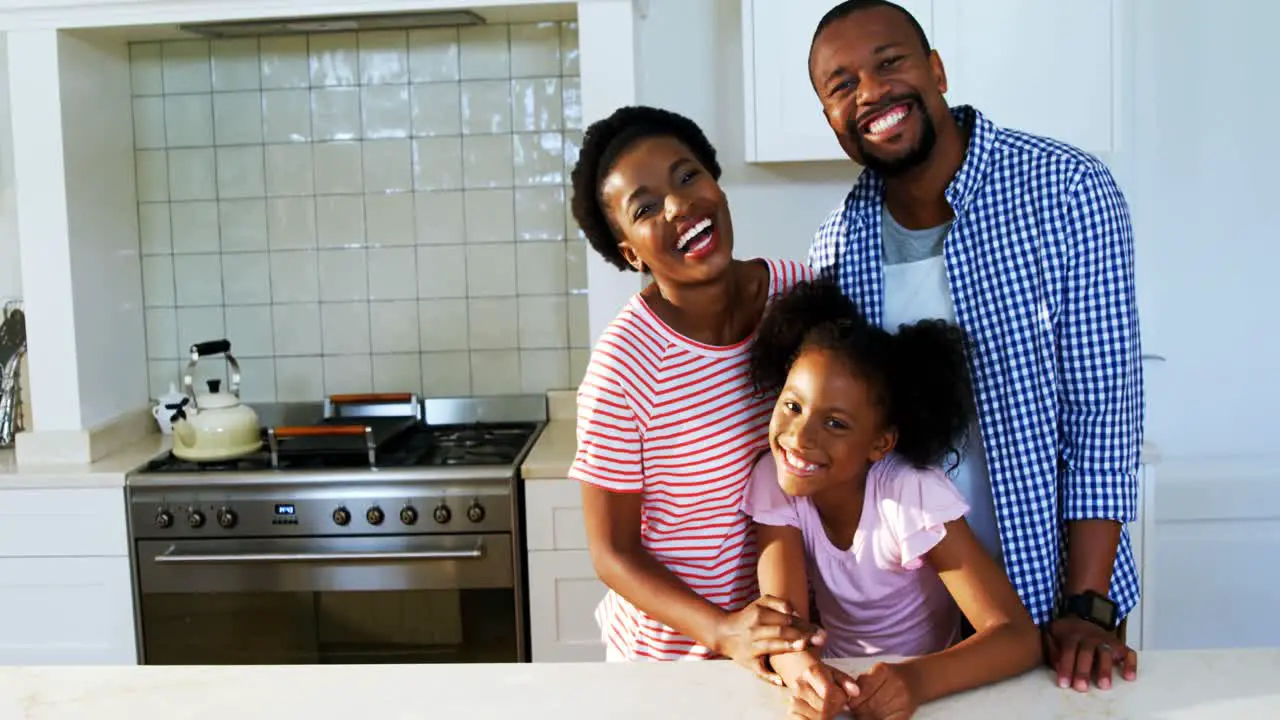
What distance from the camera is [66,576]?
8.79ft

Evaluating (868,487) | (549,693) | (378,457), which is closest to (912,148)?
(868,487)

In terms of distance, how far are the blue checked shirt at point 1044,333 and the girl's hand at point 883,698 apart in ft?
1.28

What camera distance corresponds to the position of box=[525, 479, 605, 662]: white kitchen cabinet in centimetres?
259

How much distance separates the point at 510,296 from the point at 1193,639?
6.23ft

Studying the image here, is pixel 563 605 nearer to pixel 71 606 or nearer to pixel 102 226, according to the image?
pixel 71 606

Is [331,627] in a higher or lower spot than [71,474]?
lower

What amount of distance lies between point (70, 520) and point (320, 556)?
1.90 feet

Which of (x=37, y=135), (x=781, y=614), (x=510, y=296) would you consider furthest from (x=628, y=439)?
(x=37, y=135)

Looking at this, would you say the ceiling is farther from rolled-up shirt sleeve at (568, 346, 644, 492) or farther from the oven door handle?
rolled-up shirt sleeve at (568, 346, 644, 492)

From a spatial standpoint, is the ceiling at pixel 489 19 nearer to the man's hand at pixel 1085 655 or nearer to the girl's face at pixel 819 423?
the girl's face at pixel 819 423

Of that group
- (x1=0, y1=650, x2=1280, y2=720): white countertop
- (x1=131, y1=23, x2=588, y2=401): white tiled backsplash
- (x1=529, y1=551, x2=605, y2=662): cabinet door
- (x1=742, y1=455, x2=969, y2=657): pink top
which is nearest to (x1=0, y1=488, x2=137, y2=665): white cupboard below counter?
(x1=131, y1=23, x2=588, y2=401): white tiled backsplash

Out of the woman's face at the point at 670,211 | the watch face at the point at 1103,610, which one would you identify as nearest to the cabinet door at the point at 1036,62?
the woman's face at the point at 670,211

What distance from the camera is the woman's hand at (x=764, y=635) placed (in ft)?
3.86

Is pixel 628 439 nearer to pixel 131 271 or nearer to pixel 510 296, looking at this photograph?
pixel 510 296
